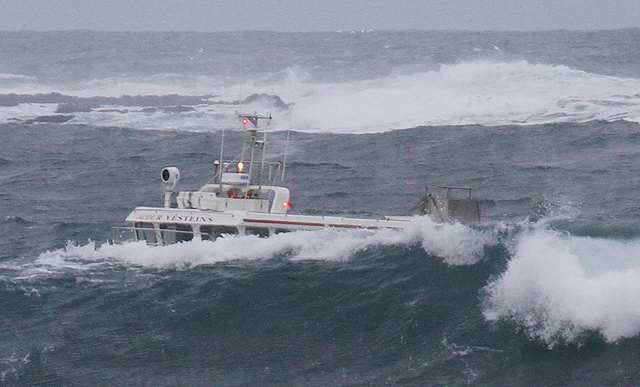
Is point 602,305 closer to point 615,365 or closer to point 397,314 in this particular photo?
point 615,365

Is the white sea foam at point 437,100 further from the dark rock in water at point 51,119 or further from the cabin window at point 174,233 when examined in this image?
the cabin window at point 174,233

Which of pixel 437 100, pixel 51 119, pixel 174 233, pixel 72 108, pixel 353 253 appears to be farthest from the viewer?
pixel 72 108

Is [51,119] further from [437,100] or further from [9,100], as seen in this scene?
[437,100]

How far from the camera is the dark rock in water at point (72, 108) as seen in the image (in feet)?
197

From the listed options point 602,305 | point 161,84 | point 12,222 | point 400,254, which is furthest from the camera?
point 161,84

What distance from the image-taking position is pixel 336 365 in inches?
642

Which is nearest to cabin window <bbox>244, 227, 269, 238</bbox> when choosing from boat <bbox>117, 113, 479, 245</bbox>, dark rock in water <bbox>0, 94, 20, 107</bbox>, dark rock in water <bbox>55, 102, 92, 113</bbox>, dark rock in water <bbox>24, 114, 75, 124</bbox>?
boat <bbox>117, 113, 479, 245</bbox>

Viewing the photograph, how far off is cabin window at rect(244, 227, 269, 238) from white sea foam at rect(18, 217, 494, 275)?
279 millimetres

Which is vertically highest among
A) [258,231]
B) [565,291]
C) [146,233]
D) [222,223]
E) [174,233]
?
[565,291]

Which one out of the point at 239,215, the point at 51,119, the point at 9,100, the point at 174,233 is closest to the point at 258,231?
the point at 239,215

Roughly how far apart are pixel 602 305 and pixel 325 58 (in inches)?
2897

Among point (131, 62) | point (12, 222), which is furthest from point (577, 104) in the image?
point (131, 62)

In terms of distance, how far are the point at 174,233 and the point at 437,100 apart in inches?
1421

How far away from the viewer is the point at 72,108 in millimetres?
61000
